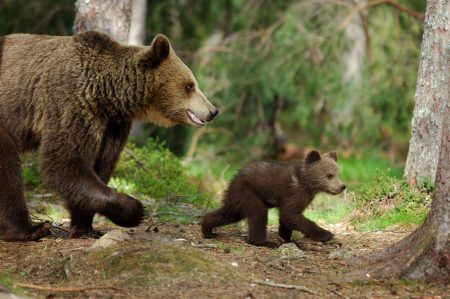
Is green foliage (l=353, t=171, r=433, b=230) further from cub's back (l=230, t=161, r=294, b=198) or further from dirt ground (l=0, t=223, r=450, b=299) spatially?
dirt ground (l=0, t=223, r=450, b=299)

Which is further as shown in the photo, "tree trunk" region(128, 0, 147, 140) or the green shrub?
"tree trunk" region(128, 0, 147, 140)

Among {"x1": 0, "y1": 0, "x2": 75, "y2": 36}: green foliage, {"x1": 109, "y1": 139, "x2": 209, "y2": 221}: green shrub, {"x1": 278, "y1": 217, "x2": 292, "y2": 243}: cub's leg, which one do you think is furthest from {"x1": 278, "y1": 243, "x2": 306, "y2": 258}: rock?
{"x1": 0, "y1": 0, "x2": 75, "y2": 36}: green foliage

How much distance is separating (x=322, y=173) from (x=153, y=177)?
3.75 meters

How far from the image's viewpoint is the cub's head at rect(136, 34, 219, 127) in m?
7.18

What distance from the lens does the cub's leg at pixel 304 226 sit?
6.91 meters

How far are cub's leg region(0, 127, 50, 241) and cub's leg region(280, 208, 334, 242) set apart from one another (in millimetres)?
2357

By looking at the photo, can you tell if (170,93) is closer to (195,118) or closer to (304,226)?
(195,118)

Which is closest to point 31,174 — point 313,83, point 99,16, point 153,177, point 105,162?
point 153,177

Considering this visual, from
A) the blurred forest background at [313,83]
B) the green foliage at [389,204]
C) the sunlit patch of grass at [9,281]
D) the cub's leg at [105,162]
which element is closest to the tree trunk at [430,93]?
the green foliage at [389,204]

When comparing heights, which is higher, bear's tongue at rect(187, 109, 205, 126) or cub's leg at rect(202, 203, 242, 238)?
bear's tongue at rect(187, 109, 205, 126)

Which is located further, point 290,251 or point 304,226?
point 304,226

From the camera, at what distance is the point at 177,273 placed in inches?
213

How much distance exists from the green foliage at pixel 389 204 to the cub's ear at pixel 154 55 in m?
2.95

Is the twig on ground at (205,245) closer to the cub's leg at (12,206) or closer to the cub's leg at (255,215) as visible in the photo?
the cub's leg at (255,215)
